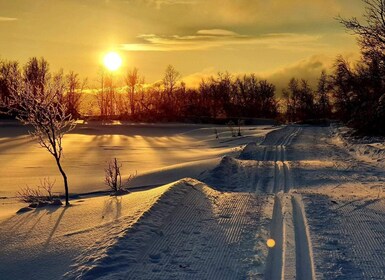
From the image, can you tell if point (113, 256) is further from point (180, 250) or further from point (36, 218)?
point (36, 218)

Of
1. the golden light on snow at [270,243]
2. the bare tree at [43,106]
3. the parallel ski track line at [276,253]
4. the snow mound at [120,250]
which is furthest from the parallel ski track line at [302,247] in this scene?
the bare tree at [43,106]

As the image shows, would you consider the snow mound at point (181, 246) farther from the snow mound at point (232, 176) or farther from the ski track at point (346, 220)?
the snow mound at point (232, 176)

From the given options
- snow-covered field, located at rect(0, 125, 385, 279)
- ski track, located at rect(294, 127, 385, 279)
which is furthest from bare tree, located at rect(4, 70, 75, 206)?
ski track, located at rect(294, 127, 385, 279)

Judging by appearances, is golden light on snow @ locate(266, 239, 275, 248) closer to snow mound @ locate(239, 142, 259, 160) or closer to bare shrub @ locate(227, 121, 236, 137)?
snow mound @ locate(239, 142, 259, 160)

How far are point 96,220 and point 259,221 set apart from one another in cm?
274

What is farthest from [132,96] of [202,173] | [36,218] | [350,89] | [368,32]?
[36,218]

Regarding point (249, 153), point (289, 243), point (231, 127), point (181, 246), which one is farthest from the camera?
point (231, 127)

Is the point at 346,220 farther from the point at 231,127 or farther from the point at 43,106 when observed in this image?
the point at 231,127

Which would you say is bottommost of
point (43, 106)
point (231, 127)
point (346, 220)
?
point (346, 220)

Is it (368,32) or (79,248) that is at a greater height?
(368,32)

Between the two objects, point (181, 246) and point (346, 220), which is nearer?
point (181, 246)

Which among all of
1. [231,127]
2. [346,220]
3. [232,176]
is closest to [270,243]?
[346,220]

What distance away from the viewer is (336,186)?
1152 centimetres

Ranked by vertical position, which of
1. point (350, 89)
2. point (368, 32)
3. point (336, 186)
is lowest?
point (336, 186)
